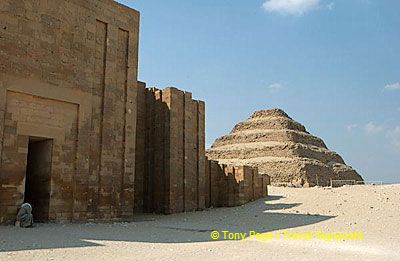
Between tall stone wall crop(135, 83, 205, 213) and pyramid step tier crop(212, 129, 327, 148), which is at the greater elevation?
pyramid step tier crop(212, 129, 327, 148)

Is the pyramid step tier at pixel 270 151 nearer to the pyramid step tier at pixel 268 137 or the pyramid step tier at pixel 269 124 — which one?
the pyramid step tier at pixel 268 137

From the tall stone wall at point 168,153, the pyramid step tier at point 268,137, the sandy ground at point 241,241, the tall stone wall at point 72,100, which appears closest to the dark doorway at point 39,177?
the tall stone wall at point 72,100

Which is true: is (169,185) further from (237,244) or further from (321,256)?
(321,256)

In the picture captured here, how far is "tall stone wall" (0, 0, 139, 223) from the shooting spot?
10789 millimetres

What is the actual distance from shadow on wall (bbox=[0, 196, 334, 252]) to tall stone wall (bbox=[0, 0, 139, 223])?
1.50 meters

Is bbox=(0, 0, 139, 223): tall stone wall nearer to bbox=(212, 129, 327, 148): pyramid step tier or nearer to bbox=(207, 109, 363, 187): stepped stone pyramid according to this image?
A: bbox=(207, 109, 363, 187): stepped stone pyramid

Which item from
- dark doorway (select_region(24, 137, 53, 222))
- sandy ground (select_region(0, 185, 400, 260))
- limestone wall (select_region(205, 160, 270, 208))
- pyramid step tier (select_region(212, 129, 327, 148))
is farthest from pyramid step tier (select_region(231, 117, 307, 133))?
dark doorway (select_region(24, 137, 53, 222))

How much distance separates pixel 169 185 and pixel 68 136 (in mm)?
5499

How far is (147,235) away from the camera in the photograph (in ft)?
31.0

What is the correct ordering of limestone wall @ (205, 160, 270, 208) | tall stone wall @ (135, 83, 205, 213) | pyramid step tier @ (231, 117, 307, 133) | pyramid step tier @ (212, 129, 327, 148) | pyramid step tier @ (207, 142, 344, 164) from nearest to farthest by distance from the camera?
tall stone wall @ (135, 83, 205, 213) < limestone wall @ (205, 160, 270, 208) < pyramid step tier @ (207, 142, 344, 164) < pyramid step tier @ (212, 129, 327, 148) < pyramid step tier @ (231, 117, 307, 133)

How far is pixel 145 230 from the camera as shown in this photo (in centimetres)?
1047

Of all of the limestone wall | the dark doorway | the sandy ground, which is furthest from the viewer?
the limestone wall

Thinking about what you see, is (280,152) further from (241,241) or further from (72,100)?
(241,241)

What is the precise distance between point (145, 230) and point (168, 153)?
21.1ft
